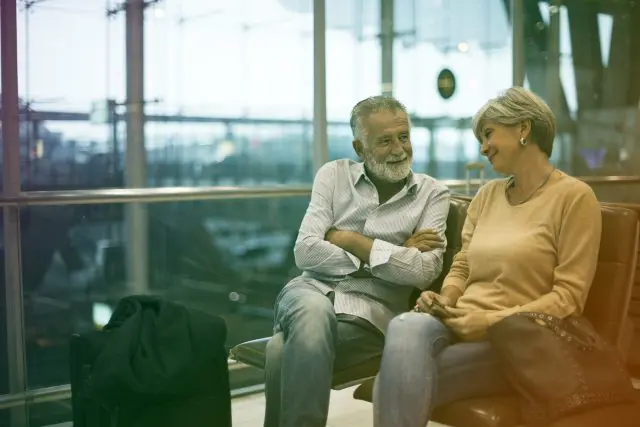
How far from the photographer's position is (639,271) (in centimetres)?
270

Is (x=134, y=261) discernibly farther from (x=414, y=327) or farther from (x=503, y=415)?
(x=503, y=415)

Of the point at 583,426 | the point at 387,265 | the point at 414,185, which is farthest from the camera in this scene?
the point at 414,185

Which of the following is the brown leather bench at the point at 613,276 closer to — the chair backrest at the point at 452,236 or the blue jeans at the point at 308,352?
the blue jeans at the point at 308,352

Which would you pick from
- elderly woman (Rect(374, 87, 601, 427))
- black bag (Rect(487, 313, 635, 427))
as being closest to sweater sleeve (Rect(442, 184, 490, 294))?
elderly woman (Rect(374, 87, 601, 427))

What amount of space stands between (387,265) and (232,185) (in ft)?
5.09

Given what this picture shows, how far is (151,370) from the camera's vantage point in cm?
217

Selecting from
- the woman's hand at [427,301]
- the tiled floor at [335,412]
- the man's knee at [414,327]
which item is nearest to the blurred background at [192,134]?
the tiled floor at [335,412]

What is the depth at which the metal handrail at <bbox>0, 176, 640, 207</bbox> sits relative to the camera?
10.2ft

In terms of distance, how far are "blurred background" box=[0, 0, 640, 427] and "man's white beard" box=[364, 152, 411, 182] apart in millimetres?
802

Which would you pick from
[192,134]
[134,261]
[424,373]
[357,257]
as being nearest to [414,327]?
[424,373]

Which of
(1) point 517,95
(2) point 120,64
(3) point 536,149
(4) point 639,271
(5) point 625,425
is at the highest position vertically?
(2) point 120,64

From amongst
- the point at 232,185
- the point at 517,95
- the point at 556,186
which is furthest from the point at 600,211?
the point at 232,185

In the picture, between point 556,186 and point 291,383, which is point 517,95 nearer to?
point 556,186

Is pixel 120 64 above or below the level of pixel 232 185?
above
